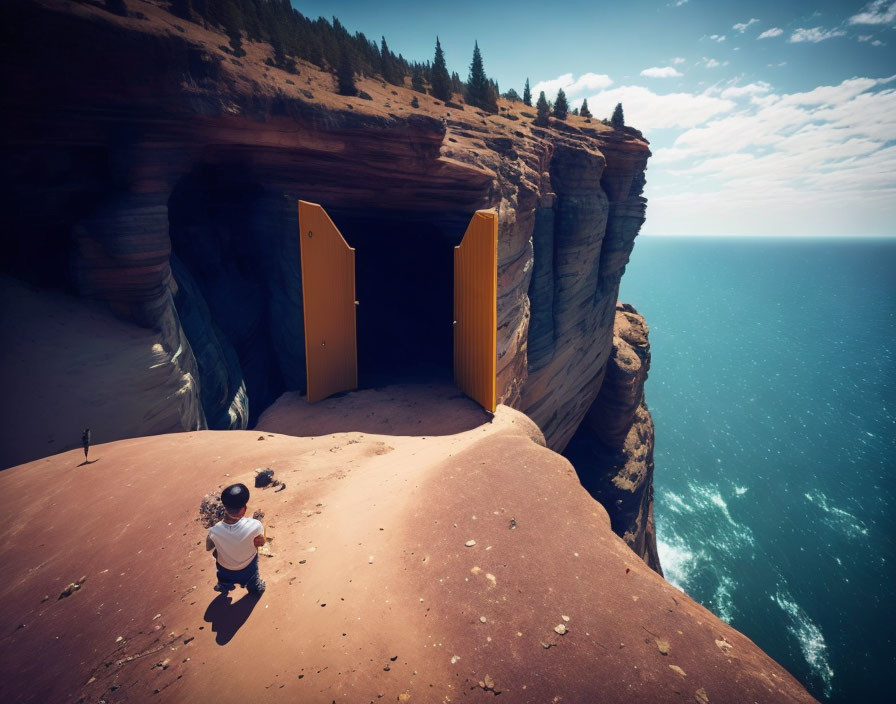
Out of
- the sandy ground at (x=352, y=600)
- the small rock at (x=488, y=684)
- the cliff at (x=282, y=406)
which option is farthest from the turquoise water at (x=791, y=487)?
the small rock at (x=488, y=684)

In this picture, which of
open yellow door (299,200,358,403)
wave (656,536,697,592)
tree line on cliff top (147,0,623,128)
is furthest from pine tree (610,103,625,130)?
wave (656,536,697,592)

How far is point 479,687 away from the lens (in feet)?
12.6

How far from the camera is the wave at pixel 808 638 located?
25288mm

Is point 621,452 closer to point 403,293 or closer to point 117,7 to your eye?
point 403,293

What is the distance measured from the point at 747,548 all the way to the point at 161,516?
45.2 m

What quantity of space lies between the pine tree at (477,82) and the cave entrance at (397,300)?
993cm

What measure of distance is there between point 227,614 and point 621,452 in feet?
95.2

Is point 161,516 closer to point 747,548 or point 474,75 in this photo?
point 474,75

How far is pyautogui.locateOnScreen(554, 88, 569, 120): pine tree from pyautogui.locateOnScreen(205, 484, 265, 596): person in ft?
94.5

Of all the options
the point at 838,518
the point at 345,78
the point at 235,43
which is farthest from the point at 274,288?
the point at 838,518

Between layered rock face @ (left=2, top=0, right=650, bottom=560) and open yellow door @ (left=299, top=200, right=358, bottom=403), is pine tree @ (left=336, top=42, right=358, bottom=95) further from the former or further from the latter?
open yellow door @ (left=299, top=200, right=358, bottom=403)

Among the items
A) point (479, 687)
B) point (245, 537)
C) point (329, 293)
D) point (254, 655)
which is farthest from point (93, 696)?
point (329, 293)

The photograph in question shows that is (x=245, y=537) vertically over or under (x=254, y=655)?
over

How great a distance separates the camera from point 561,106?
25750 mm
